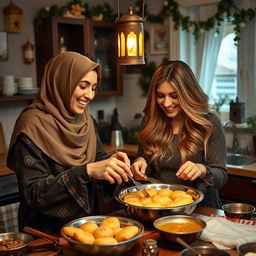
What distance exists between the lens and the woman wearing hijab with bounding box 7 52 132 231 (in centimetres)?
171

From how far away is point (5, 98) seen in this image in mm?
3387


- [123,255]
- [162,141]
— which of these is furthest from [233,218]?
[162,141]

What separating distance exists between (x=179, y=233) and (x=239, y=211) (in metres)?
0.46

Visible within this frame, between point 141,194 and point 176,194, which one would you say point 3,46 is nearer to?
point 141,194

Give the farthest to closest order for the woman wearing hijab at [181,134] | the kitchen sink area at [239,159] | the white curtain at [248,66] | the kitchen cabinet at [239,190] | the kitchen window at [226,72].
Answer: the kitchen window at [226,72] < the white curtain at [248,66] < the kitchen sink area at [239,159] < the kitchen cabinet at [239,190] < the woman wearing hijab at [181,134]

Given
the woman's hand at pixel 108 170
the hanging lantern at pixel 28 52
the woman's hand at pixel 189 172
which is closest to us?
the woman's hand at pixel 108 170

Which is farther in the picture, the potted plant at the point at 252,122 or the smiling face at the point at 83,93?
the potted plant at the point at 252,122

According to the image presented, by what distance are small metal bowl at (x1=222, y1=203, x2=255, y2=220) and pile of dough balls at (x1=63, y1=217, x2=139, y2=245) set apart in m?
0.49

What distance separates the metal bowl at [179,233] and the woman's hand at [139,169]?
0.45m

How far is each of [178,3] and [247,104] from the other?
3.73ft

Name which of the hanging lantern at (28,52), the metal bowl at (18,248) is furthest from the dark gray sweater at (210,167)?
the hanging lantern at (28,52)

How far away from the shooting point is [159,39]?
420 centimetres

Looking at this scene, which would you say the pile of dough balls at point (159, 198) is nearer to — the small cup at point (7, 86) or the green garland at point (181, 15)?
the small cup at point (7, 86)

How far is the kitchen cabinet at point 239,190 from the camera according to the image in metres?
3.03
